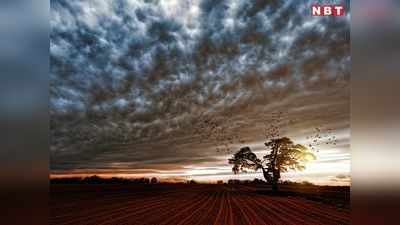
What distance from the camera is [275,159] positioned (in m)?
3.78

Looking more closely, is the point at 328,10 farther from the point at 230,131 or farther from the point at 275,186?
the point at 275,186

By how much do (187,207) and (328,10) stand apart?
269cm

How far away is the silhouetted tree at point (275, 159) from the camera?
3645mm

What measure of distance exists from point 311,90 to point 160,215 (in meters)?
2.18

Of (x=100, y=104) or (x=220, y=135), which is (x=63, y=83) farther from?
(x=220, y=135)

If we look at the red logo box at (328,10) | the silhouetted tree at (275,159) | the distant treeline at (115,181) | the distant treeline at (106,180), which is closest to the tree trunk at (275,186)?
the silhouetted tree at (275,159)

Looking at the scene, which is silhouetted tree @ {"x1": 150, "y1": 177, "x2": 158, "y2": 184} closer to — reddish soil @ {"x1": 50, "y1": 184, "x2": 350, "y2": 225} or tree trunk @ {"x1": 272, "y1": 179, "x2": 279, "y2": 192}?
reddish soil @ {"x1": 50, "y1": 184, "x2": 350, "y2": 225}

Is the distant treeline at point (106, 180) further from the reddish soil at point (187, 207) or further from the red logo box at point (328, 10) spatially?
the red logo box at point (328, 10)

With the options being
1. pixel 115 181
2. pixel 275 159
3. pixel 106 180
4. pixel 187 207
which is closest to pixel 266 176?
pixel 275 159

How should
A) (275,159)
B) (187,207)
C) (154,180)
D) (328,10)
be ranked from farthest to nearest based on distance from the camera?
(154,180), (187,207), (275,159), (328,10)

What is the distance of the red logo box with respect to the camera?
3.50 m

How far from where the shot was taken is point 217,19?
3703mm

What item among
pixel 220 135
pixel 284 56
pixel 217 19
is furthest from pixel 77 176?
pixel 284 56

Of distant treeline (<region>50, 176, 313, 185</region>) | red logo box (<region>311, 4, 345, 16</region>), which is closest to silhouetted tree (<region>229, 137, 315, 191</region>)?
distant treeline (<region>50, 176, 313, 185</region>)
